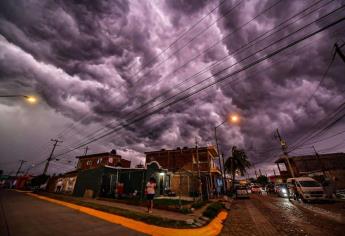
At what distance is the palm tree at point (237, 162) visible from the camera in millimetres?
37219

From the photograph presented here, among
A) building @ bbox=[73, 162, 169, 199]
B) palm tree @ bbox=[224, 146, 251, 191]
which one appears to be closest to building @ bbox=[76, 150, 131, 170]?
building @ bbox=[73, 162, 169, 199]

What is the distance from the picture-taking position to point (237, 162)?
3781 centimetres

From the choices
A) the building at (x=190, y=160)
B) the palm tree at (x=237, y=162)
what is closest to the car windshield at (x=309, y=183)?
Result: the building at (x=190, y=160)

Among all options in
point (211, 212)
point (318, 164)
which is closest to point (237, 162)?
point (318, 164)

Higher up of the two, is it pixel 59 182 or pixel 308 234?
pixel 59 182

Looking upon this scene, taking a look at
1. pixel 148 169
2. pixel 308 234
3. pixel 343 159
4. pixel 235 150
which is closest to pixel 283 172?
pixel 343 159

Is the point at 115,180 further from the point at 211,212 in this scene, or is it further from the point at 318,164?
the point at 318,164

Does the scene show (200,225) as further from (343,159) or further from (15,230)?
(343,159)

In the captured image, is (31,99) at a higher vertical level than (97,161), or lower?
lower

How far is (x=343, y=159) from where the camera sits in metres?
37.0

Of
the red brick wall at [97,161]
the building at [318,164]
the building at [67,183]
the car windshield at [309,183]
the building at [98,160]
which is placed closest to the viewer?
the car windshield at [309,183]

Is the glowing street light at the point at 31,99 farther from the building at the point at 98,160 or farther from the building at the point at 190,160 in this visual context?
the building at the point at 98,160

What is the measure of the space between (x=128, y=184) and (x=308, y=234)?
752 inches

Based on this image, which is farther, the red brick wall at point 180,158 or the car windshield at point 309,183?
the red brick wall at point 180,158
